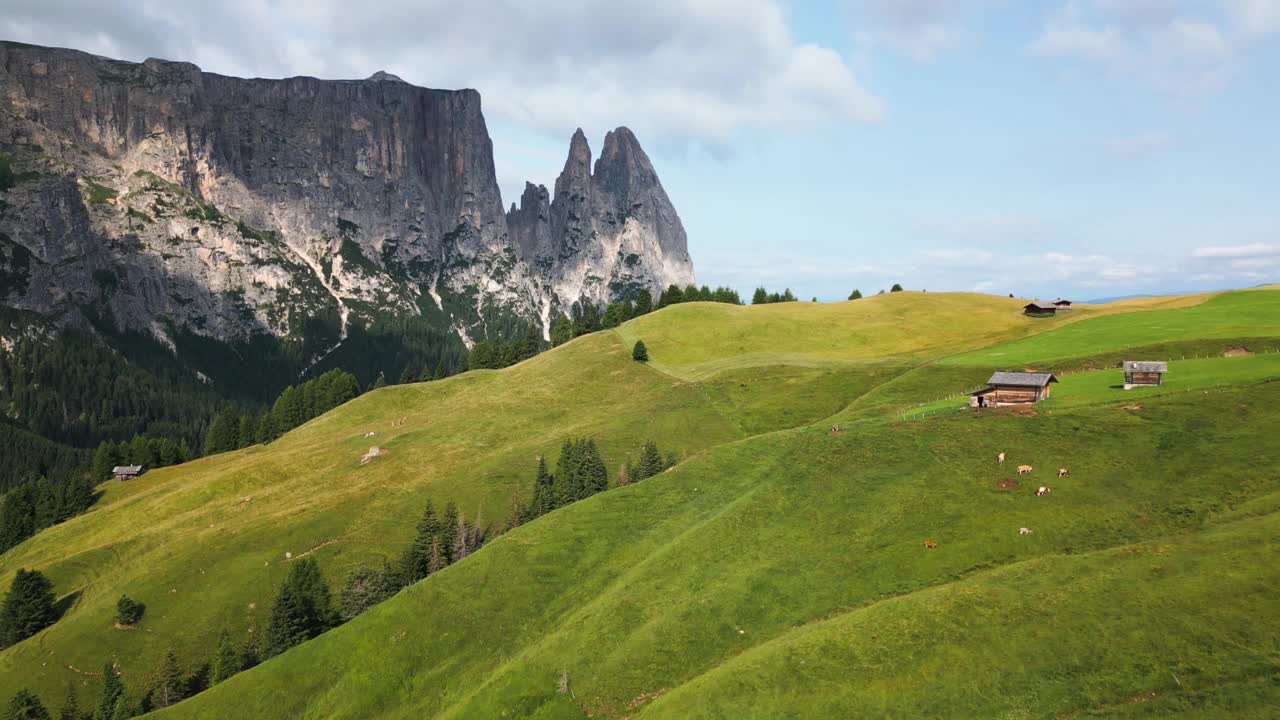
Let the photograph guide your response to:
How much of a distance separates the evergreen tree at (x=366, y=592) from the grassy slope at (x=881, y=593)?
40.7ft

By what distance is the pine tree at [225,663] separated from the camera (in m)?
71.5

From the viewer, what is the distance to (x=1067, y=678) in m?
37.4

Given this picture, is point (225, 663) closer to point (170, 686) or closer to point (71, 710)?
point (170, 686)

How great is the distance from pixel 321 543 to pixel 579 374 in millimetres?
59675

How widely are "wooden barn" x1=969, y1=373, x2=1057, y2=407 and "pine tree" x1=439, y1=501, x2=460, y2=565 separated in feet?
196

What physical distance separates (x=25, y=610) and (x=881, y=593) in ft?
308

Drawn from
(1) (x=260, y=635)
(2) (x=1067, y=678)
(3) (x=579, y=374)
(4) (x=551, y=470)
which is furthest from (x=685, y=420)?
(2) (x=1067, y=678)

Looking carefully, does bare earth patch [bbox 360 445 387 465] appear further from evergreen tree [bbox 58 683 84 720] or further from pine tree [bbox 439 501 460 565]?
evergreen tree [bbox 58 683 84 720]

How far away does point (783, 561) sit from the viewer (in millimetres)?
57469

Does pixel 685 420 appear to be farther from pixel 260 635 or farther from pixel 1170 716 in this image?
pixel 1170 716

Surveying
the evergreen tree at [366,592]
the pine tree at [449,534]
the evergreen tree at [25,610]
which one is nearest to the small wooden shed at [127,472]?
the evergreen tree at [25,610]

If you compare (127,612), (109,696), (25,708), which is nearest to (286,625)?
(109,696)

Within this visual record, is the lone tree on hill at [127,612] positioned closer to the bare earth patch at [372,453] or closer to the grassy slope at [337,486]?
the grassy slope at [337,486]

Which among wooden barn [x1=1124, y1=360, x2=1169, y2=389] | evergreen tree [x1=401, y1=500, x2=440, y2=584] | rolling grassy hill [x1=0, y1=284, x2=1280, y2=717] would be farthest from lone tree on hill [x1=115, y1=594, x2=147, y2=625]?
wooden barn [x1=1124, y1=360, x2=1169, y2=389]
